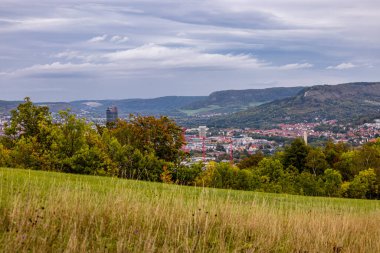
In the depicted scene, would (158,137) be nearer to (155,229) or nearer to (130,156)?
(130,156)

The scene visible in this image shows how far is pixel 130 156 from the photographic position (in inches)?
1513

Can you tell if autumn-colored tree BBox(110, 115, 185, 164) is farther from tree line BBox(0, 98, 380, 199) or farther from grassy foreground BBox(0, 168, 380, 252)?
grassy foreground BBox(0, 168, 380, 252)

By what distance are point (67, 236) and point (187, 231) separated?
213cm

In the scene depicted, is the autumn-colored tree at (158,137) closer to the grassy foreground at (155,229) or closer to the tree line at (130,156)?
the tree line at (130,156)

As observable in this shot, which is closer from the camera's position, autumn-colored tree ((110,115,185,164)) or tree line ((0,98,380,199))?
tree line ((0,98,380,199))

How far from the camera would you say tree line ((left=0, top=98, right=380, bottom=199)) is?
35125mm

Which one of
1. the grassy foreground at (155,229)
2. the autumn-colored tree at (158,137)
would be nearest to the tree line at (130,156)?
the autumn-colored tree at (158,137)

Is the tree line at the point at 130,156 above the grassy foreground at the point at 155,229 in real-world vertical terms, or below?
below

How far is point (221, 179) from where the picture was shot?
43156 mm

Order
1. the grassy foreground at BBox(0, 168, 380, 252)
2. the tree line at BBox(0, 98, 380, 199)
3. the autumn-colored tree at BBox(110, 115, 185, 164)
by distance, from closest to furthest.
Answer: the grassy foreground at BBox(0, 168, 380, 252) → the tree line at BBox(0, 98, 380, 199) → the autumn-colored tree at BBox(110, 115, 185, 164)

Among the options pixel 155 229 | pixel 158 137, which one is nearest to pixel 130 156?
pixel 158 137

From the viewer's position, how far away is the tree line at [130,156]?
35125 millimetres

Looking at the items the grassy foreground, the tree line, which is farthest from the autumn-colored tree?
the grassy foreground

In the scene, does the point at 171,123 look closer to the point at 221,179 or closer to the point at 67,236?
the point at 221,179
